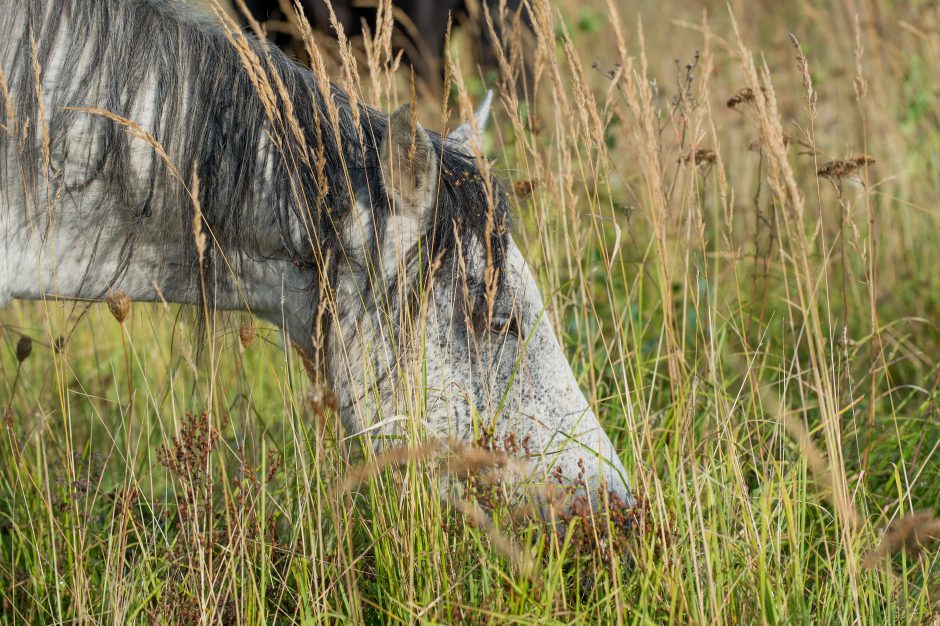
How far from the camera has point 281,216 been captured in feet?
7.00

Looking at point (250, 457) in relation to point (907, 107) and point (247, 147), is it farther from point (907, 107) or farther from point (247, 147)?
point (907, 107)

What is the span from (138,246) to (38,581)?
90cm

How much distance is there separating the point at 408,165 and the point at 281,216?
0.36 m

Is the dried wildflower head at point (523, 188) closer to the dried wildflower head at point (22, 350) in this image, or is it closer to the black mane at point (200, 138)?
the black mane at point (200, 138)

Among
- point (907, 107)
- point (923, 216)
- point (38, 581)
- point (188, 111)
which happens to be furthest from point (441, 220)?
point (907, 107)

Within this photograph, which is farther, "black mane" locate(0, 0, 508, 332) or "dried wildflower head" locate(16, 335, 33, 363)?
"dried wildflower head" locate(16, 335, 33, 363)

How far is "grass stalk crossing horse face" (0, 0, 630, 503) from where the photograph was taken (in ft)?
6.70

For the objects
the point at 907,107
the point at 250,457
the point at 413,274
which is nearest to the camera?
the point at 413,274

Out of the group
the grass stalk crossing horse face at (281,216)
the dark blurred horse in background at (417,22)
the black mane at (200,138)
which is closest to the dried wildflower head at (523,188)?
the grass stalk crossing horse face at (281,216)

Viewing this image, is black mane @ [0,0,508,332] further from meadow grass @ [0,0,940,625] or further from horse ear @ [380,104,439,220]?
meadow grass @ [0,0,940,625]

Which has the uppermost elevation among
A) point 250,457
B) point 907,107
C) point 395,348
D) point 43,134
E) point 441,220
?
point 907,107

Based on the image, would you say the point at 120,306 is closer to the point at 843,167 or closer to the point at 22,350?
the point at 22,350

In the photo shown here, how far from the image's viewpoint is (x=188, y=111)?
6.82 feet

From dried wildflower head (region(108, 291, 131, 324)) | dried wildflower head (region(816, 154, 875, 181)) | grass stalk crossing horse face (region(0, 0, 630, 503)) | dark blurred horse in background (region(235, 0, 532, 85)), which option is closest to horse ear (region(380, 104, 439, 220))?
grass stalk crossing horse face (region(0, 0, 630, 503))
